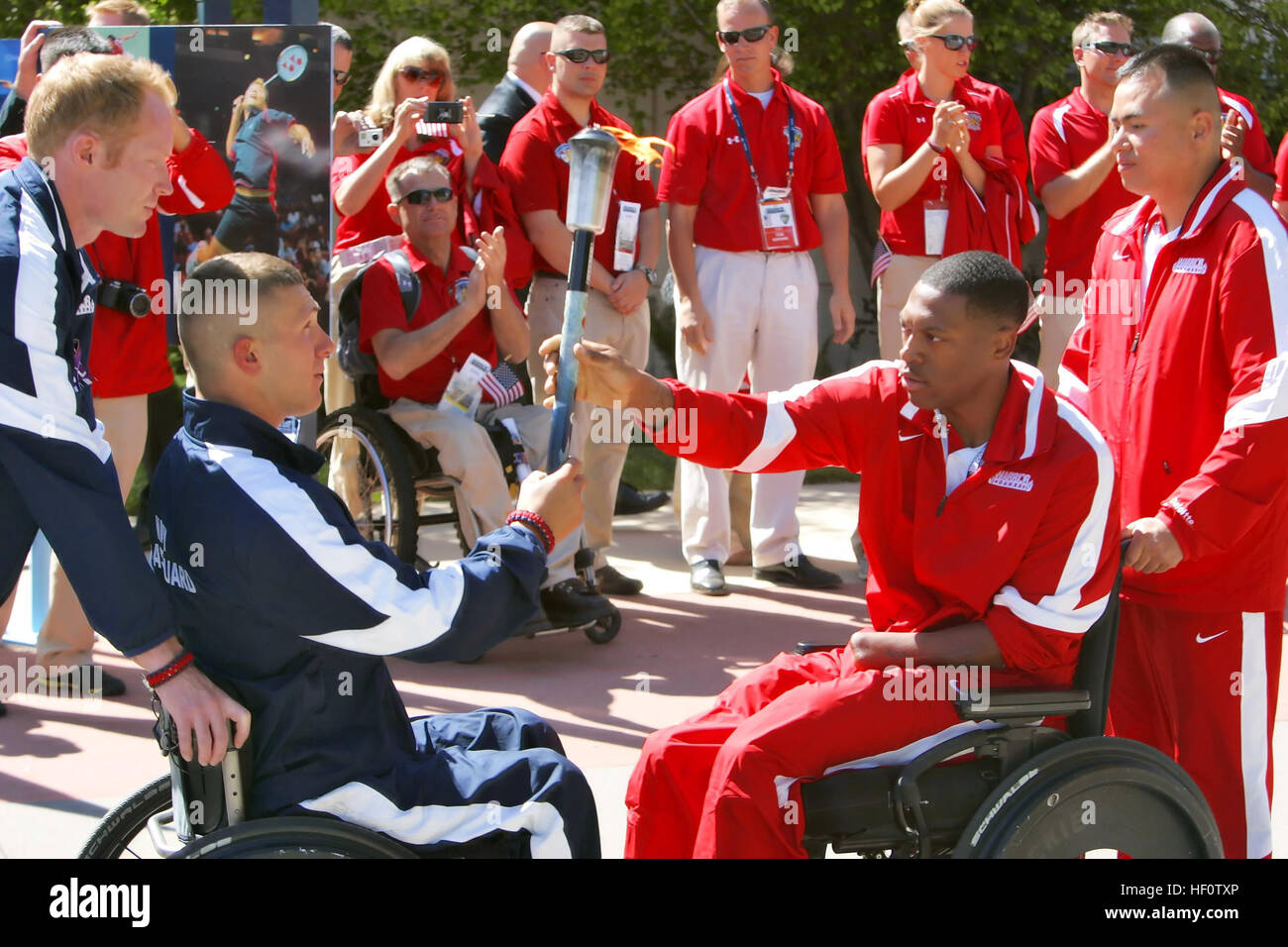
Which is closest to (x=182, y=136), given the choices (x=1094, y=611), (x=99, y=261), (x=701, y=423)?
(x=99, y=261)

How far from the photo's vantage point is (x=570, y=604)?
5406 mm

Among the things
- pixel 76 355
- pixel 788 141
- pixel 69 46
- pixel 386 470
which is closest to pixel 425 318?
pixel 386 470

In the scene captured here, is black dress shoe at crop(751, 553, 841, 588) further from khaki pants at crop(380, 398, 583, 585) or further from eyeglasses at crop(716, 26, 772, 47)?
eyeglasses at crop(716, 26, 772, 47)

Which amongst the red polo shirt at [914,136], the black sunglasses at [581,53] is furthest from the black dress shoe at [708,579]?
the black sunglasses at [581,53]

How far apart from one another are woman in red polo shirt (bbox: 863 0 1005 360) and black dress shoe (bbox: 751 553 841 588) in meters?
1.17

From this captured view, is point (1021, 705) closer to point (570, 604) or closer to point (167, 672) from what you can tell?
point (167, 672)

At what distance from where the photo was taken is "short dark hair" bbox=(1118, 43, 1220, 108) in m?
3.33

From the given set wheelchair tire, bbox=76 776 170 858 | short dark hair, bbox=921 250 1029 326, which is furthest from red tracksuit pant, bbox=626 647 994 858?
wheelchair tire, bbox=76 776 170 858

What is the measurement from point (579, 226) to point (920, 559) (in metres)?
0.92

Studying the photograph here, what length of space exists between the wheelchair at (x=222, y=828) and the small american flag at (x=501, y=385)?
3142 mm

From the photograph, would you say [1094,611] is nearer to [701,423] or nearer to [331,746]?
[701,423]

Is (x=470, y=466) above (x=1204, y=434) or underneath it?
underneath

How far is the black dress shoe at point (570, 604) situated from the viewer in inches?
212
